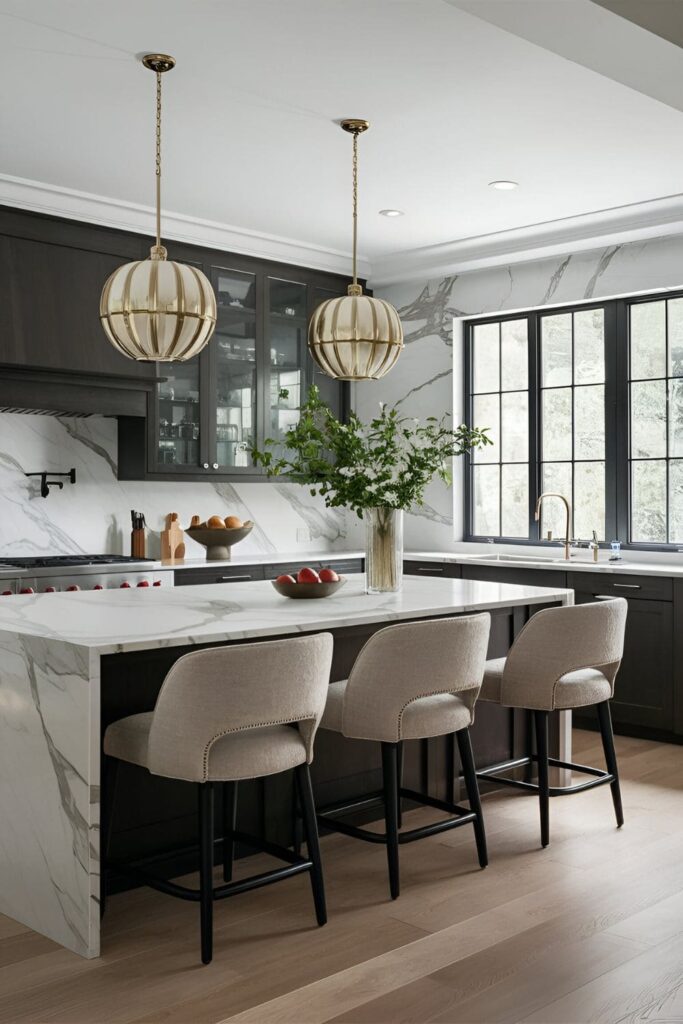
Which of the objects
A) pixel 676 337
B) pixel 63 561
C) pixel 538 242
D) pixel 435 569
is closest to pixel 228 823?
pixel 63 561

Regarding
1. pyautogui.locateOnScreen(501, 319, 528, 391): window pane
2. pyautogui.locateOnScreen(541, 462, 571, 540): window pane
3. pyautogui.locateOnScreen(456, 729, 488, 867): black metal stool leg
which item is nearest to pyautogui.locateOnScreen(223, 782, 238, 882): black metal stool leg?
pyautogui.locateOnScreen(456, 729, 488, 867): black metal stool leg

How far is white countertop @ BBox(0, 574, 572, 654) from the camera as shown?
282cm

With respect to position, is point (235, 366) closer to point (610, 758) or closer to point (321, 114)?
point (321, 114)

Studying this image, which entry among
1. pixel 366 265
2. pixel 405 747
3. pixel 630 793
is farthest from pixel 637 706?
pixel 366 265

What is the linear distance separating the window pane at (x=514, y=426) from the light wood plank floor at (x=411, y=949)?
3.12m

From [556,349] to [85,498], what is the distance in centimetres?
285

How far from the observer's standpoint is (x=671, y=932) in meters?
2.84

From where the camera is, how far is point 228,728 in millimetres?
2637

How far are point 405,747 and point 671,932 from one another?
1197 millimetres

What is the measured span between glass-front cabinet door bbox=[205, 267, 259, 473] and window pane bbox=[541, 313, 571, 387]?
173 cm

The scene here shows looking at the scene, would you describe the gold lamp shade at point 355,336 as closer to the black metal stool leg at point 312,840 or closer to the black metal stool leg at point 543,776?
the black metal stool leg at point 543,776

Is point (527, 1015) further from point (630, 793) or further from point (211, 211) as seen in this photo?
point (211, 211)

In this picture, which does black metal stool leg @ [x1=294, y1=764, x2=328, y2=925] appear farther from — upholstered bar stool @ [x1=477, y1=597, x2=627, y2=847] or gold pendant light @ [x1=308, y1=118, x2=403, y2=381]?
gold pendant light @ [x1=308, y1=118, x2=403, y2=381]

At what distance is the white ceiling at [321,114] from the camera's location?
327 cm
